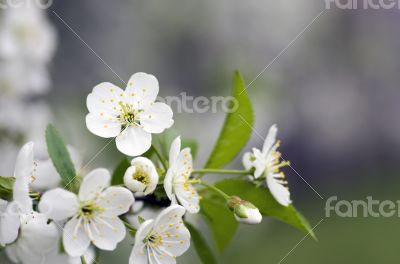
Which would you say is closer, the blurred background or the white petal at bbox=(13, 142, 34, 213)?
the white petal at bbox=(13, 142, 34, 213)

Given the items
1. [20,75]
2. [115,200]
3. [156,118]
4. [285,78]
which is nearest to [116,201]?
[115,200]

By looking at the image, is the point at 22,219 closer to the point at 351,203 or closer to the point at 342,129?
the point at 351,203

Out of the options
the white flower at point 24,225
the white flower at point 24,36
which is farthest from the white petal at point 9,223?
the white flower at point 24,36

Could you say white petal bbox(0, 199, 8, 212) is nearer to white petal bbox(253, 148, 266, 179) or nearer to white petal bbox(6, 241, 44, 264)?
white petal bbox(6, 241, 44, 264)

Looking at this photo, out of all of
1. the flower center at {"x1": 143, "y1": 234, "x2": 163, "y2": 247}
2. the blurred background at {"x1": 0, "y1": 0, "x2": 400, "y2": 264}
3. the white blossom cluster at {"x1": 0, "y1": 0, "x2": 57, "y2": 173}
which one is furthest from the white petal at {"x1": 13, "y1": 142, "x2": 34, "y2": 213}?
the blurred background at {"x1": 0, "y1": 0, "x2": 400, "y2": 264}

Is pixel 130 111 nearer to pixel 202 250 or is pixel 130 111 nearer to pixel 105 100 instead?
pixel 105 100

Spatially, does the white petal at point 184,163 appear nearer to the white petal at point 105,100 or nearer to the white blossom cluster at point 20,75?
the white petal at point 105,100

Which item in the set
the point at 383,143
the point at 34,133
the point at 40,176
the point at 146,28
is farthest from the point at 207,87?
the point at 40,176
